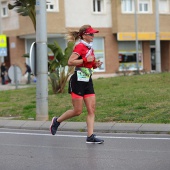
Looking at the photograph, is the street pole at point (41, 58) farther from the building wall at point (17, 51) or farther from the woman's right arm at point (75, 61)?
the building wall at point (17, 51)

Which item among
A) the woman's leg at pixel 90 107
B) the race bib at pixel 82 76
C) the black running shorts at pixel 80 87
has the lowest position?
A: the woman's leg at pixel 90 107

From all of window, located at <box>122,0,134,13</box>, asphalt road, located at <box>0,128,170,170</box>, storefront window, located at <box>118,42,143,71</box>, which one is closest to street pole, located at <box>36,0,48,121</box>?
asphalt road, located at <box>0,128,170,170</box>

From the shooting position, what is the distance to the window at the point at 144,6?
44.2 metres

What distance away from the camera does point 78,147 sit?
32.2 ft

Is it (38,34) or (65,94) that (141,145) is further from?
(65,94)

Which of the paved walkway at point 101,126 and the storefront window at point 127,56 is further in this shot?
the storefront window at point 127,56

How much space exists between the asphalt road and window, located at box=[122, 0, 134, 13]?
107ft

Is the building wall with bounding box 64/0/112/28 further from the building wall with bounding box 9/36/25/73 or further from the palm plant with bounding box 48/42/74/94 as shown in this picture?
the palm plant with bounding box 48/42/74/94

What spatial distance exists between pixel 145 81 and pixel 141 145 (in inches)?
511

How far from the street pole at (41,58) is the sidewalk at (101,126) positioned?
1.48 feet

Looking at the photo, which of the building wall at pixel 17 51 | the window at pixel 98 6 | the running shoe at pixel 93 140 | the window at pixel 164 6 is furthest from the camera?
the window at pixel 164 6

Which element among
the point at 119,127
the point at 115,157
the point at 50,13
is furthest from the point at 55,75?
the point at 50,13

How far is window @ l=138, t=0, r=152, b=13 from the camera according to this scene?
44219 mm

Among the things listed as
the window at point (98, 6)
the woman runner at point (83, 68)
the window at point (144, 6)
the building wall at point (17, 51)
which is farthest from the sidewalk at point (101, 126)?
the window at point (144, 6)
